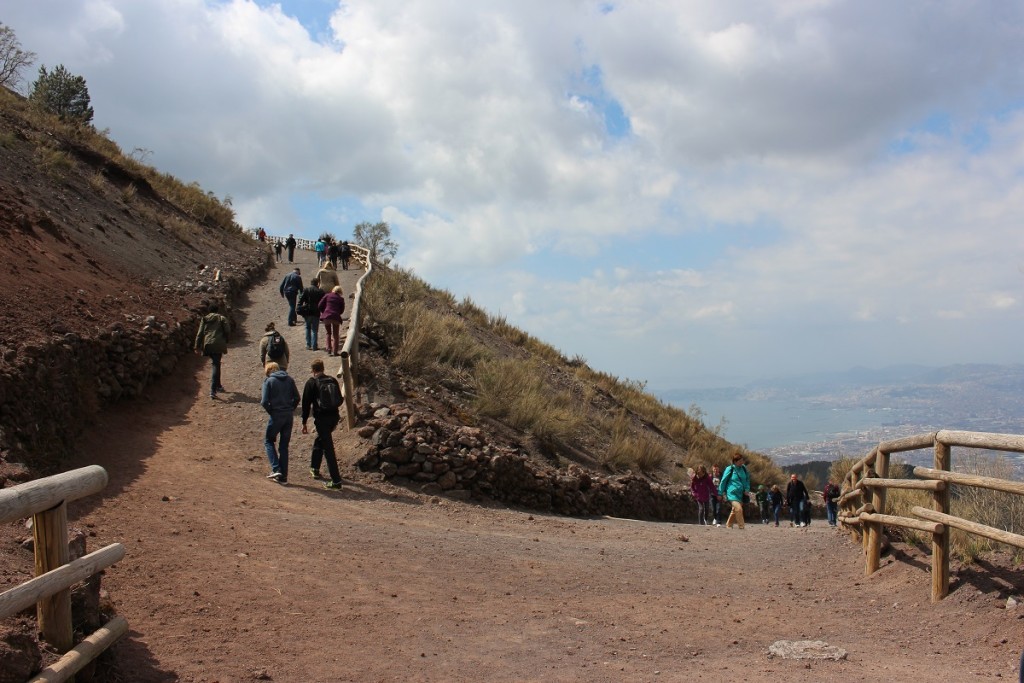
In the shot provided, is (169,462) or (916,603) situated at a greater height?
(169,462)

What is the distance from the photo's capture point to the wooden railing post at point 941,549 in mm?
7203

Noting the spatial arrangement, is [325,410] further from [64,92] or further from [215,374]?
[64,92]

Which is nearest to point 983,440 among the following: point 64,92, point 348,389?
point 348,389

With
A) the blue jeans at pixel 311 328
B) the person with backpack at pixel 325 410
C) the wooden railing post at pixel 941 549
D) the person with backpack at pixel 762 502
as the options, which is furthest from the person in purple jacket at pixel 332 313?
the wooden railing post at pixel 941 549

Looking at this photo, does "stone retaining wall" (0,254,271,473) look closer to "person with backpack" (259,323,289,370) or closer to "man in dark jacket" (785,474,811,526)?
"person with backpack" (259,323,289,370)

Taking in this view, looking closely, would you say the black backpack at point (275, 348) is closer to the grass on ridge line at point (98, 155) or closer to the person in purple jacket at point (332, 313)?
the person in purple jacket at point (332, 313)

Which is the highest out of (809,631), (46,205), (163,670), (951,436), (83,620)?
(46,205)

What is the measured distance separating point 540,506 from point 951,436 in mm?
7134

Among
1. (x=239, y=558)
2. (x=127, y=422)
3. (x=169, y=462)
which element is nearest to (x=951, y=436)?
(x=239, y=558)

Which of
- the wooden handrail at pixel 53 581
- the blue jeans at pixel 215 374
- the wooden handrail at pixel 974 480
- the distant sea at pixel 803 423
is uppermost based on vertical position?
the blue jeans at pixel 215 374

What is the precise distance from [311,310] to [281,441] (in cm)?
667

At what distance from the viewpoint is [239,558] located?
712cm

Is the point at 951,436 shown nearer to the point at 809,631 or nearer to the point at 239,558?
the point at 809,631

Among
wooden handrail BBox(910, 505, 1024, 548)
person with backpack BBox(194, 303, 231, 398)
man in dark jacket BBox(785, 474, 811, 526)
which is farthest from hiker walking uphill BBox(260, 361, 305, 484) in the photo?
man in dark jacket BBox(785, 474, 811, 526)
